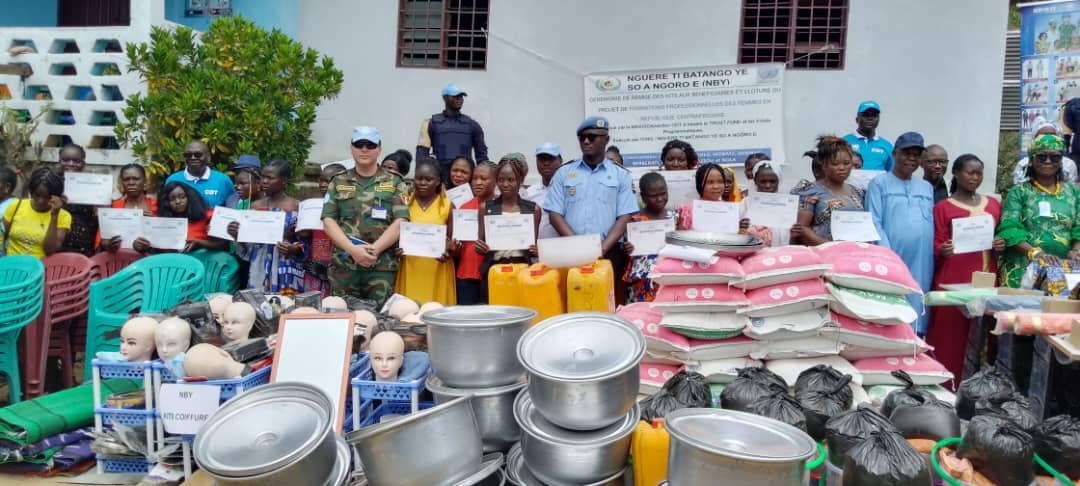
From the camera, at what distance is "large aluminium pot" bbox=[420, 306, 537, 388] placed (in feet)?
10.9

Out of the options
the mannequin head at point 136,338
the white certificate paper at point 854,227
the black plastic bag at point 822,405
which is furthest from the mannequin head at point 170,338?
the white certificate paper at point 854,227

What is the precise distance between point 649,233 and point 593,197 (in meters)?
0.57

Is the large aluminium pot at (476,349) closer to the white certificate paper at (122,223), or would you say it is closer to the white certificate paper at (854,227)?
the white certificate paper at (854,227)

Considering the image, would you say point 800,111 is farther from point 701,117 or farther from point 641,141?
point 641,141

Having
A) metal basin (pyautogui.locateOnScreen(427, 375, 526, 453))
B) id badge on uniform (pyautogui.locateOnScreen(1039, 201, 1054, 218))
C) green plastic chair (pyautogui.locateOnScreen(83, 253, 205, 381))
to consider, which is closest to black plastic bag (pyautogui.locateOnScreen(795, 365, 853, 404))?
metal basin (pyautogui.locateOnScreen(427, 375, 526, 453))

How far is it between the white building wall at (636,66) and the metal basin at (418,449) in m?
7.23

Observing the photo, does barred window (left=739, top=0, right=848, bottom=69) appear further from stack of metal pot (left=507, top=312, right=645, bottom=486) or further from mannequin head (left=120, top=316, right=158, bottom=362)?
mannequin head (left=120, top=316, right=158, bottom=362)

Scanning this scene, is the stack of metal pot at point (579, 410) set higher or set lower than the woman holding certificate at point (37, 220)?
→ lower

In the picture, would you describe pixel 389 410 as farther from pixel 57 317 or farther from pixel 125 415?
pixel 57 317

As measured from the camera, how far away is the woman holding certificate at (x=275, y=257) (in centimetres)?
593

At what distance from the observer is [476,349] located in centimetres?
335

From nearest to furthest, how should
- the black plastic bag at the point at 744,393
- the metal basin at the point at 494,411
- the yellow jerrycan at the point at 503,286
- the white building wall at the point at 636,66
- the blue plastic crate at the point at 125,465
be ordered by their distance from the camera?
the black plastic bag at the point at 744,393, the metal basin at the point at 494,411, the blue plastic crate at the point at 125,465, the yellow jerrycan at the point at 503,286, the white building wall at the point at 636,66

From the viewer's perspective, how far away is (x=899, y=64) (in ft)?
29.8

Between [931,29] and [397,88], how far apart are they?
22.8ft
